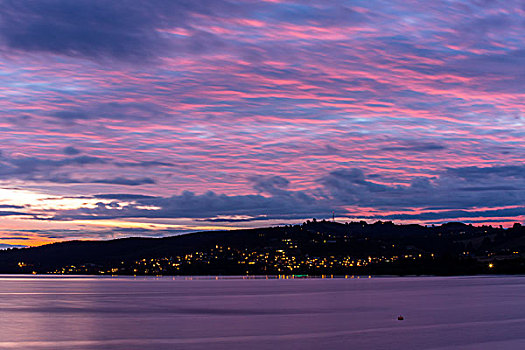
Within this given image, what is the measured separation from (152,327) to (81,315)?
24.1 meters

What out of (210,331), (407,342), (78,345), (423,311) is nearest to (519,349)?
(407,342)

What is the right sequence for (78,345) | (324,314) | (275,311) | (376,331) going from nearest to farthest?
(78,345)
(376,331)
(324,314)
(275,311)

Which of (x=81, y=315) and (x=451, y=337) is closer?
(x=451, y=337)

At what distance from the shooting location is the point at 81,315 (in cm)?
9275

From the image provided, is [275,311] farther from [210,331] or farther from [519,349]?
[519,349]

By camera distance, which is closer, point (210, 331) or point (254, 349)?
point (254, 349)

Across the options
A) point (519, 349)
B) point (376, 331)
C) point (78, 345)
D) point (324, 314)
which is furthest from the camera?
point (324, 314)

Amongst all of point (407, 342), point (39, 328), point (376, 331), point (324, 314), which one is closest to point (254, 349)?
point (407, 342)

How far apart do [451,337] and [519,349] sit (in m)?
10.0

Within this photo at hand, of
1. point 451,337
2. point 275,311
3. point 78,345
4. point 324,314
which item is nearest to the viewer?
point 78,345

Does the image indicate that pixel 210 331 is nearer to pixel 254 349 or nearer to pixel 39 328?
pixel 254 349

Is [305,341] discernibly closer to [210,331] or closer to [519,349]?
→ [210,331]

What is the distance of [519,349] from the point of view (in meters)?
52.9

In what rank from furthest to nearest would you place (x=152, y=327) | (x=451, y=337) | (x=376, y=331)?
1. (x=152, y=327)
2. (x=376, y=331)
3. (x=451, y=337)
